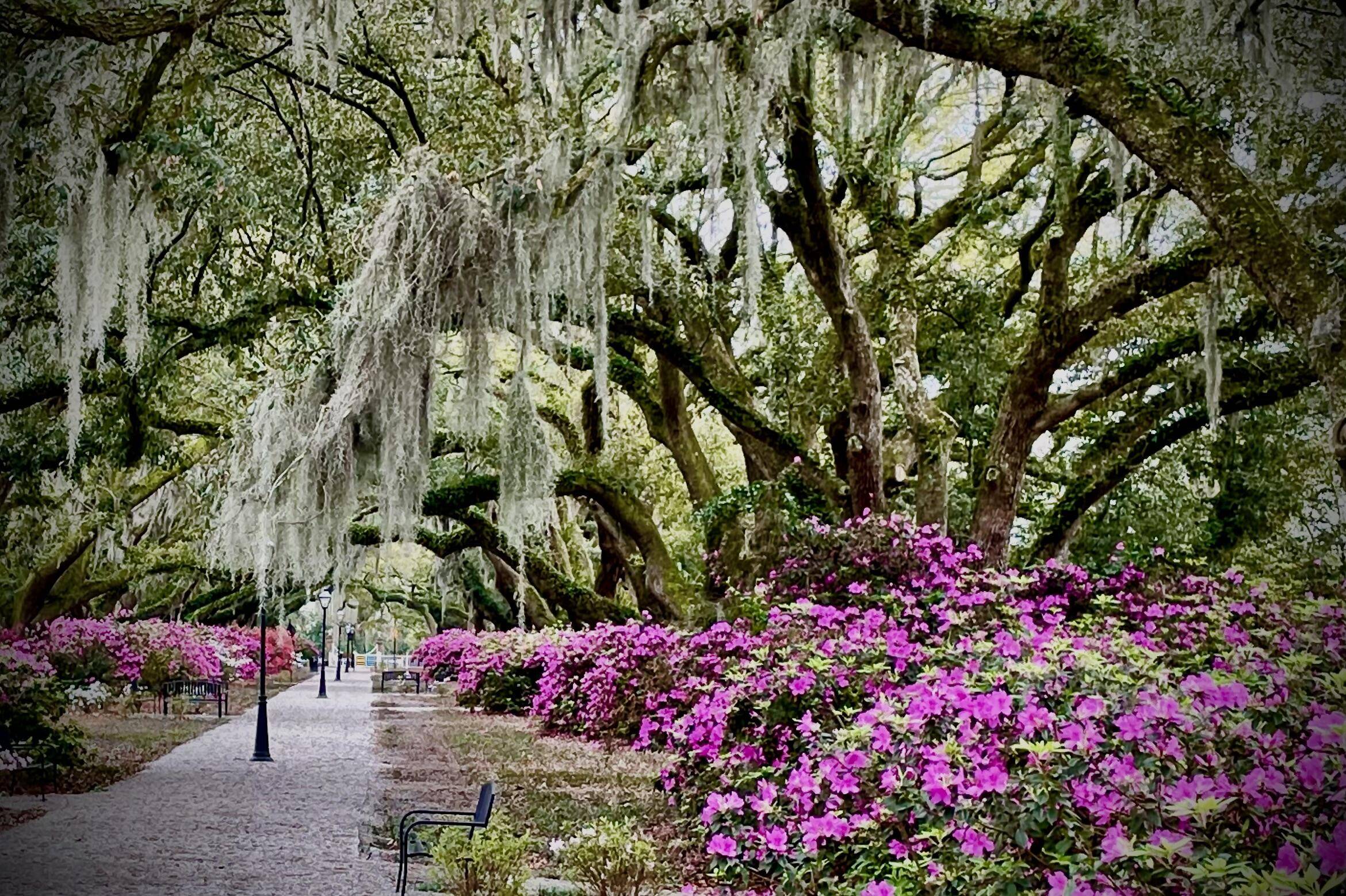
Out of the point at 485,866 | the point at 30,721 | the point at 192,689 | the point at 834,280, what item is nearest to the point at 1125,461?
the point at 834,280

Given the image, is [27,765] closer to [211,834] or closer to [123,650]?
[211,834]

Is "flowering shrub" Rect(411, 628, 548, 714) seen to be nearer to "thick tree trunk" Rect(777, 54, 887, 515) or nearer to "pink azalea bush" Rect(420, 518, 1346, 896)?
"thick tree trunk" Rect(777, 54, 887, 515)

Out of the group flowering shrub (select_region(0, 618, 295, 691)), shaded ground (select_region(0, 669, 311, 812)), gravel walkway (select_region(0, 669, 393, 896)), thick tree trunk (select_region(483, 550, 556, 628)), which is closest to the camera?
gravel walkway (select_region(0, 669, 393, 896))

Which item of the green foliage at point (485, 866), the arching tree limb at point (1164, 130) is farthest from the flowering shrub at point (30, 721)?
the arching tree limb at point (1164, 130)

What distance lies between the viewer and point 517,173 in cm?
839

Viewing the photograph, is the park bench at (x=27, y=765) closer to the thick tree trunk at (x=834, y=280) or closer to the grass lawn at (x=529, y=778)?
the grass lawn at (x=529, y=778)

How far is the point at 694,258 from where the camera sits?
1208cm

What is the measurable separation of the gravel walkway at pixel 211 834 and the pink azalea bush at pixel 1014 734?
1931 mm

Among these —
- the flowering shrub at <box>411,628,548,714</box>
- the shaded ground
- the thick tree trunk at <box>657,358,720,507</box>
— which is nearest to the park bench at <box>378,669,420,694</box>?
the shaded ground

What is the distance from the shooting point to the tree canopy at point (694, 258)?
593 centimetres

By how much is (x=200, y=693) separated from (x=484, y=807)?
17.7 meters

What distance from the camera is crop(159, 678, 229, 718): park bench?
17.7 m

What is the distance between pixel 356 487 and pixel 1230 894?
26.3 ft

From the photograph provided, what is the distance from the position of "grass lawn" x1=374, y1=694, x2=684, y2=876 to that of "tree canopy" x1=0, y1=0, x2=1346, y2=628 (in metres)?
1.85
